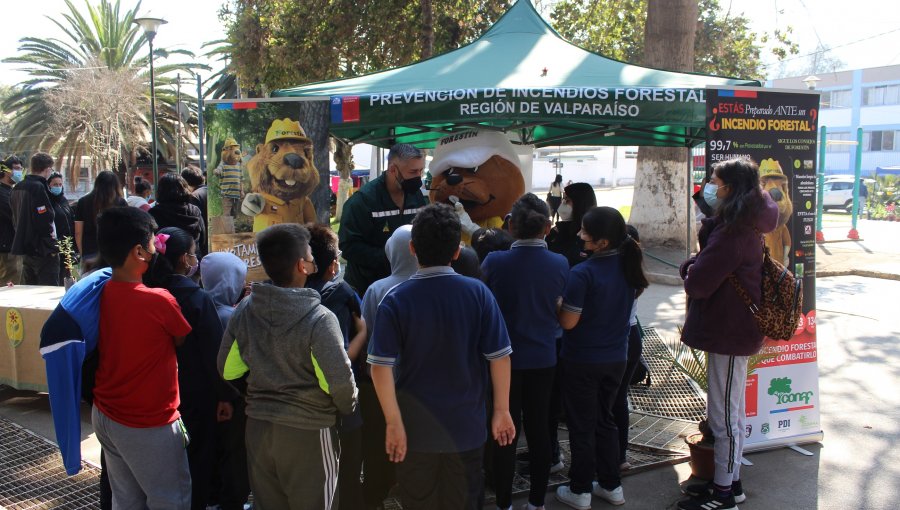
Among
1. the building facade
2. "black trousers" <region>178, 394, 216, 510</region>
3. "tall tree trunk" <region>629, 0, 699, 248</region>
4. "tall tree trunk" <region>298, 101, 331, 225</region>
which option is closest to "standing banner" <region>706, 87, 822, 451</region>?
"tall tree trunk" <region>298, 101, 331, 225</region>

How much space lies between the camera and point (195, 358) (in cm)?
330

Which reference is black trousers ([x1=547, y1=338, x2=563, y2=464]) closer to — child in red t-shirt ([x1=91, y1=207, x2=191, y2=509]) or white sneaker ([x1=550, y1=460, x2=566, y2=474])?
white sneaker ([x1=550, y1=460, x2=566, y2=474])

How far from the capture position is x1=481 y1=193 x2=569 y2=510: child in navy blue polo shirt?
141 inches

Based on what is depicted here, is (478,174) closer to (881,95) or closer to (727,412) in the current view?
(727,412)

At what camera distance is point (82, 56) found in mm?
24766

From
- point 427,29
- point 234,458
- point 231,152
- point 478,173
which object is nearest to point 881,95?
point 427,29

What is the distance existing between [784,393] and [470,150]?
2.87 metres

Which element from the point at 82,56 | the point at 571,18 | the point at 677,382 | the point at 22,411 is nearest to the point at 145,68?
the point at 82,56

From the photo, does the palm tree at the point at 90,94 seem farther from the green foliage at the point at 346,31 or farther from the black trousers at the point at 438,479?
the black trousers at the point at 438,479

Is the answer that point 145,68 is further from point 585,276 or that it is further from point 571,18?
point 585,276

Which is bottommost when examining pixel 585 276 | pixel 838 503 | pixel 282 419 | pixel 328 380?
pixel 838 503

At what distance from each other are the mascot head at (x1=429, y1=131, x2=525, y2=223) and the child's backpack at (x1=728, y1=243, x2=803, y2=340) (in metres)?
2.42

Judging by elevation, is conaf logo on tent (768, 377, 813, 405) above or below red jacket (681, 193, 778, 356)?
below

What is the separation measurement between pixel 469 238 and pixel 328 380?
2.59 meters
